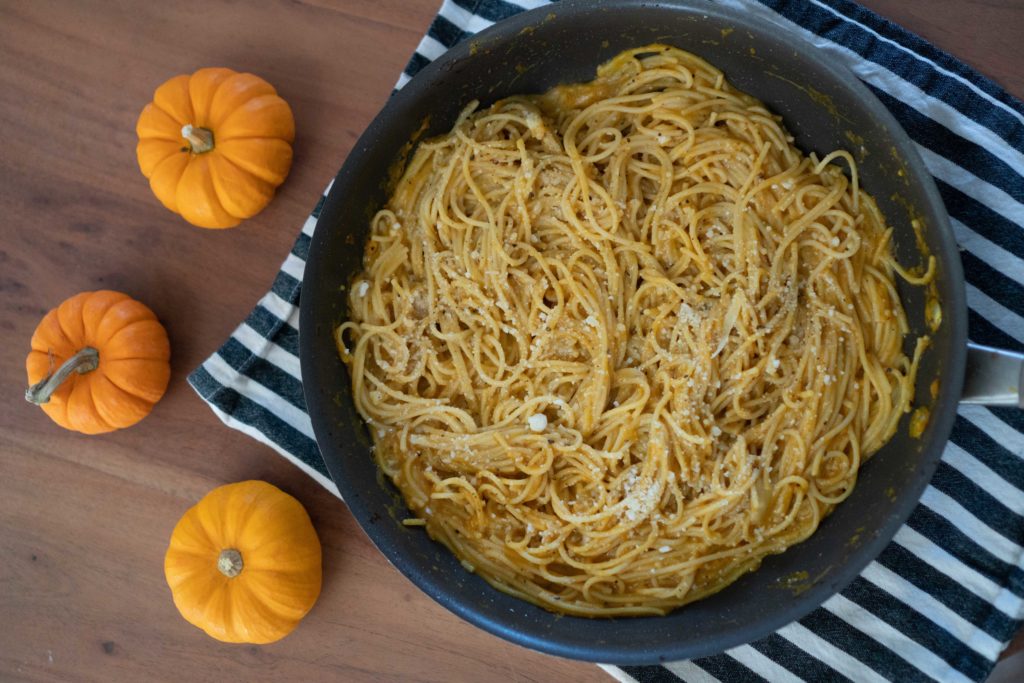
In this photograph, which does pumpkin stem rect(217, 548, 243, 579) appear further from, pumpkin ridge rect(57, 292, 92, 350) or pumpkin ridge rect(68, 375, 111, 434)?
pumpkin ridge rect(57, 292, 92, 350)

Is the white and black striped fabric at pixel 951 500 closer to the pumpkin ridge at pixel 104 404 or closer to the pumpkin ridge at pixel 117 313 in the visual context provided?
the pumpkin ridge at pixel 104 404

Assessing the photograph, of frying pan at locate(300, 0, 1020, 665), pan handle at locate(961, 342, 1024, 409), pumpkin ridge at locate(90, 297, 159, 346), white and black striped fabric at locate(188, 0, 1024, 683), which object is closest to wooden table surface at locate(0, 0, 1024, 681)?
pumpkin ridge at locate(90, 297, 159, 346)

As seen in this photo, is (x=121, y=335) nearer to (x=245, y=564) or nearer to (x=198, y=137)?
(x=198, y=137)

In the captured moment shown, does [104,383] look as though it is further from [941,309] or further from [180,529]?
[941,309]

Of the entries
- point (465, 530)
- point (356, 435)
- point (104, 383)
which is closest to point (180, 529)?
point (104, 383)

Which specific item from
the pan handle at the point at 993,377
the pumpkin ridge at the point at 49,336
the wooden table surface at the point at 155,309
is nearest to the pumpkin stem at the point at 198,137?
the wooden table surface at the point at 155,309

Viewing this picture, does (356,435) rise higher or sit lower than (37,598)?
higher

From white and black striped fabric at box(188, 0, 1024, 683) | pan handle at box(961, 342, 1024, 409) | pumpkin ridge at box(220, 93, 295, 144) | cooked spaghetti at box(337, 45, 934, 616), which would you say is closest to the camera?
pan handle at box(961, 342, 1024, 409)
